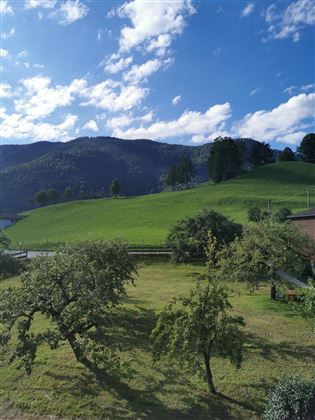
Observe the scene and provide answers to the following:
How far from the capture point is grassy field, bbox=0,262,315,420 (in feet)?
40.3

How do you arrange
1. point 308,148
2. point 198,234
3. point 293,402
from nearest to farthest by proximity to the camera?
point 293,402 → point 198,234 → point 308,148

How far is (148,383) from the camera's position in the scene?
14.0 m

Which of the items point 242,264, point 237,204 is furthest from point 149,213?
point 242,264

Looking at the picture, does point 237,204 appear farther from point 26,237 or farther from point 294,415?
point 294,415

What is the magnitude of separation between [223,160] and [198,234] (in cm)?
6654

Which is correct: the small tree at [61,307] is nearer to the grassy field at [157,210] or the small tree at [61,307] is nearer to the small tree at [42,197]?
the grassy field at [157,210]

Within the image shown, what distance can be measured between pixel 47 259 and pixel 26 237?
57.9 meters

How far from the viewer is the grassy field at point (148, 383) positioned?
40.3 feet

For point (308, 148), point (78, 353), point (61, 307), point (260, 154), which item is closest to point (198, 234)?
point (78, 353)

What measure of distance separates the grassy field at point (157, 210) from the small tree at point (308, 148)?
1466cm

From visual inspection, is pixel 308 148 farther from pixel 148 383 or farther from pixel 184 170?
pixel 148 383

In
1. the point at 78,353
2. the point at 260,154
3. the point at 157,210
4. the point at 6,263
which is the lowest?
the point at 78,353

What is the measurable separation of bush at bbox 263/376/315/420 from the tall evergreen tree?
9331cm

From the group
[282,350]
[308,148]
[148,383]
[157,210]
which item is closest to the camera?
[148,383]
